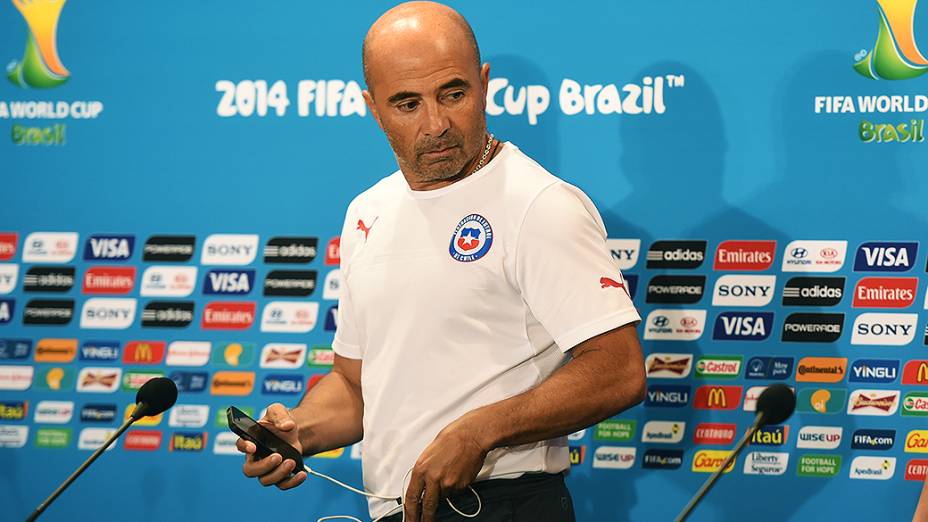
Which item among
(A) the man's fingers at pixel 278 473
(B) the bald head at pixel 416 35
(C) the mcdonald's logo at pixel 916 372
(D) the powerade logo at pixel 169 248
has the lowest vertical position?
(A) the man's fingers at pixel 278 473

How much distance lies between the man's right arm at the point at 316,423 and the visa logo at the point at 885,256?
1395mm

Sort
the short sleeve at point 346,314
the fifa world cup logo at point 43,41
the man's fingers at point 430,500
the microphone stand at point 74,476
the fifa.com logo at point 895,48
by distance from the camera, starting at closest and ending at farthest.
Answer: the man's fingers at point 430,500 → the microphone stand at point 74,476 → the short sleeve at point 346,314 → the fifa.com logo at point 895,48 → the fifa world cup logo at point 43,41

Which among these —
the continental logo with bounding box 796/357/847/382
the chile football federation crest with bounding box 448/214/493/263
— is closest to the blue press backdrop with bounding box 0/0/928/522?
the continental logo with bounding box 796/357/847/382

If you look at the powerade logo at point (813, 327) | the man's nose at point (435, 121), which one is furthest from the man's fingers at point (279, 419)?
the powerade logo at point (813, 327)

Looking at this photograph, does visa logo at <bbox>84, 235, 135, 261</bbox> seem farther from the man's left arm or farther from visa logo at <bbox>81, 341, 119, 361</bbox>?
the man's left arm

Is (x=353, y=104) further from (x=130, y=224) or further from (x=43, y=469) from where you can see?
(x=43, y=469)

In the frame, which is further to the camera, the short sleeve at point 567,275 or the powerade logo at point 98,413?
the powerade logo at point 98,413

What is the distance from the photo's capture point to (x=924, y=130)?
→ 2723 mm

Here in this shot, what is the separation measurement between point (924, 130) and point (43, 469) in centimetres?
271

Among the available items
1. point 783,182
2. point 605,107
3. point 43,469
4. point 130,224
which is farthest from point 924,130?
point 43,469

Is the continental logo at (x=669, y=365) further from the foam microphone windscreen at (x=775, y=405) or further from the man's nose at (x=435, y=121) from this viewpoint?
the man's nose at (x=435, y=121)

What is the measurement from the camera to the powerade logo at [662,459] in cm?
286

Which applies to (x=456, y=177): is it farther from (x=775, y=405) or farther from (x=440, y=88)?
(x=775, y=405)

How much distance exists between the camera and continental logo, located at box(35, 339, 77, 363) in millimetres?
3156
